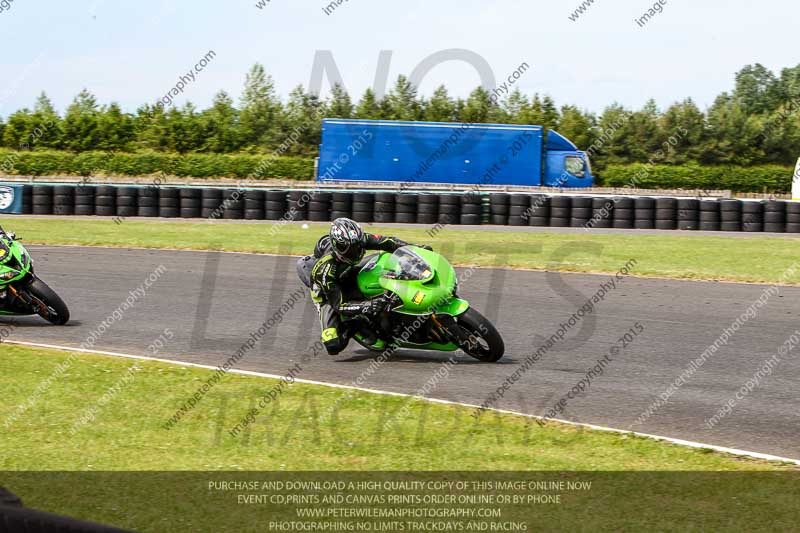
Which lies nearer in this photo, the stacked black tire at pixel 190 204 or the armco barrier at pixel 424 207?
the armco barrier at pixel 424 207

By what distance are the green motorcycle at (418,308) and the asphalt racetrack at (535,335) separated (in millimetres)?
227

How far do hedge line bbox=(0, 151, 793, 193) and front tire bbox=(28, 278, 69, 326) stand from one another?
1435 inches

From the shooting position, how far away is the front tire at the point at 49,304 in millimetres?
11141

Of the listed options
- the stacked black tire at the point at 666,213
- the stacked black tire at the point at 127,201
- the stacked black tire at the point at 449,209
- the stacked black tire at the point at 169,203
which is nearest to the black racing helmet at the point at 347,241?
the stacked black tire at the point at 449,209

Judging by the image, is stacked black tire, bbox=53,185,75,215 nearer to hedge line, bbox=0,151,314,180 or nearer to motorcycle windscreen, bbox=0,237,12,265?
motorcycle windscreen, bbox=0,237,12,265

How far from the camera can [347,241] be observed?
920 cm

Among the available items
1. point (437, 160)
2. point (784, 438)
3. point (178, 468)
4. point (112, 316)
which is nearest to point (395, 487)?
point (178, 468)

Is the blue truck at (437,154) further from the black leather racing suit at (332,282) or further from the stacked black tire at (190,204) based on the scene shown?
the black leather racing suit at (332,282)

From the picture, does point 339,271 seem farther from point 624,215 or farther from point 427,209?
point 624,215

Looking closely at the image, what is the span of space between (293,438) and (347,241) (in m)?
2.85

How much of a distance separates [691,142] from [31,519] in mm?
54632

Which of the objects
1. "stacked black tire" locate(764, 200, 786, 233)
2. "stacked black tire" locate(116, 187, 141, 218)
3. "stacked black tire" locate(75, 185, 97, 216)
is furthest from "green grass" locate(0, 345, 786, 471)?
"stacked black tire" locate(75, 185, 97, 216)

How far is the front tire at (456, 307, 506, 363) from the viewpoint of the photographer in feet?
29.9

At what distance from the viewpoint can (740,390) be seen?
8258mm
